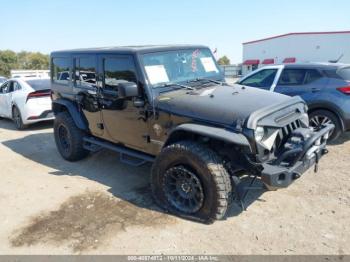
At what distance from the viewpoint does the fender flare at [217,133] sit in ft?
10.6

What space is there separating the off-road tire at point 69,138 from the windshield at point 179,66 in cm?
216

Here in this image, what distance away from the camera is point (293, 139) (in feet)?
11.8

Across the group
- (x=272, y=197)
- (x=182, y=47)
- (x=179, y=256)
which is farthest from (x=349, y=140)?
(x=179, y=256)

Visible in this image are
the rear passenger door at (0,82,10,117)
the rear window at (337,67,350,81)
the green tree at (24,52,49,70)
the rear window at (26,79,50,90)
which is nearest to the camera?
the rear window at (337,67,350,81)

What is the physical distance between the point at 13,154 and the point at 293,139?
18.5 feet

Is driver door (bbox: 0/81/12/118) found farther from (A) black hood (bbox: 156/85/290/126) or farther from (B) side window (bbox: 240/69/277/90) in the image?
(A) black hood (bbox: 156/85/290/126)

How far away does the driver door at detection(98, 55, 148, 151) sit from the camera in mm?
4355

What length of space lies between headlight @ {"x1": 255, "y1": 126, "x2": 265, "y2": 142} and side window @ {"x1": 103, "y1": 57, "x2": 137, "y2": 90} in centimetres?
173

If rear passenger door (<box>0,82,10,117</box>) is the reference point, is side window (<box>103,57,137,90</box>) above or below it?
above

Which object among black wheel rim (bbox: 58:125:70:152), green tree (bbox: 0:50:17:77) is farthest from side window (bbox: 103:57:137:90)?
green tree (bbox: 0:50:17:77)

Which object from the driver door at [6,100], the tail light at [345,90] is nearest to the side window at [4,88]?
the driver door at [6,100]

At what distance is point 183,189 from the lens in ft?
12.6

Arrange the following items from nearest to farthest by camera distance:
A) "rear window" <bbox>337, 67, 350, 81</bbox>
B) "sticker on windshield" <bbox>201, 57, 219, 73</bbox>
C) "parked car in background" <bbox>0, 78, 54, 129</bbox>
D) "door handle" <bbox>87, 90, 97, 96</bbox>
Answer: "sticker on windshield" <bbox>201, 57, 219, 73</bbox>
"door handle" <bbox>87, 90, 97, 96</bbox>
"rear window" <bbox>337, 67, 350, 81</bbox>
"parked car in background" <bbox>0, 78, 54, 129</bbox>

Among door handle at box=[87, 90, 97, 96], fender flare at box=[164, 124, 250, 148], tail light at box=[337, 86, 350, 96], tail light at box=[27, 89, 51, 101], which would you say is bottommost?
fender flare at box=[164, 124, 250, 148]
